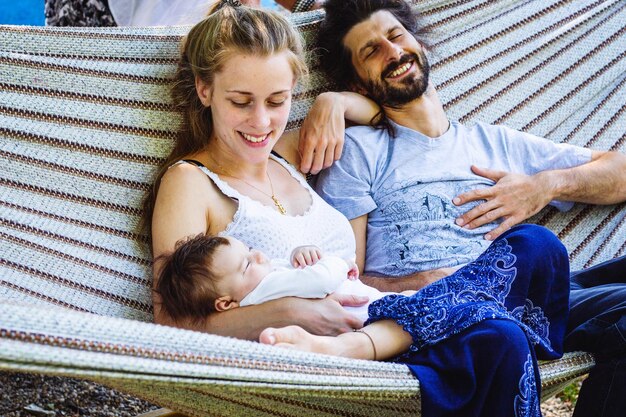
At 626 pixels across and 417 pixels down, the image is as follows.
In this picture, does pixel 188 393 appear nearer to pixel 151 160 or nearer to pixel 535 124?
pixel 151 160

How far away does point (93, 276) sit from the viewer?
6.40ft

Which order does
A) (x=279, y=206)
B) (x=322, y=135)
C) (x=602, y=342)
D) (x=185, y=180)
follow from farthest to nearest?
1. (x=322, y=135)
2. (x=279, y=206)
3. (x=185, y=180)
4. (x=602, y=342)

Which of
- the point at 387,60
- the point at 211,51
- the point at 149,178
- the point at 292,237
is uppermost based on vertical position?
the point at 211,51

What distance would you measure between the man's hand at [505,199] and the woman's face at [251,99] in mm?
580

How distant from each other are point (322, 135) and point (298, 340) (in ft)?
2.50

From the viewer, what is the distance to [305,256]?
184cm

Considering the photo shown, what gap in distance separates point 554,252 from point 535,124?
0.93 m

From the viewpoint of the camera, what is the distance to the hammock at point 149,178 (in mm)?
1290

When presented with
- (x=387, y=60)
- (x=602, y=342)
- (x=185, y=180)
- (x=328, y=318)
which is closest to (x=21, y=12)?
(x=387, y=60)

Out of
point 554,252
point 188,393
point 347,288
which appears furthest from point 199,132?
point 554,252

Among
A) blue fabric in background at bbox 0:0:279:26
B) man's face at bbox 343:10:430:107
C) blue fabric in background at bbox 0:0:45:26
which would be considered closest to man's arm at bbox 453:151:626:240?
man's face at bbox 343:10:430:107

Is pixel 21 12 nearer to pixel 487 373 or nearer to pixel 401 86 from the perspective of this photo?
pixel 401 86

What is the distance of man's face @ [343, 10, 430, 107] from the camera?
2371mm

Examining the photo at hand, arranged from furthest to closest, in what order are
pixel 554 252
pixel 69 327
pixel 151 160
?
pixel 151 160 < pixel 554 252 < pixel 69 327
